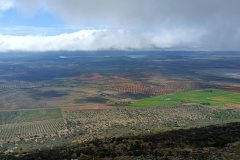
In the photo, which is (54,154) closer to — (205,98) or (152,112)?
(152,112)

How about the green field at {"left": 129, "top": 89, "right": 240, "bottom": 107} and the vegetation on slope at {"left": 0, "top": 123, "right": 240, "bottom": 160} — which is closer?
the vegetation on slope at {"left": 0, "top": 123, "right": 240, "bottom": 160}

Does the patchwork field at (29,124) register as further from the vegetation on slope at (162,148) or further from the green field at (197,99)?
the green field at (197,99)

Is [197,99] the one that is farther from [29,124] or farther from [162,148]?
[162,148]

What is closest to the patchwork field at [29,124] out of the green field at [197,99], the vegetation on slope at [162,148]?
the vegetation on slope at [162,148]

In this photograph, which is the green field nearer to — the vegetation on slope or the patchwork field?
the patchwork field

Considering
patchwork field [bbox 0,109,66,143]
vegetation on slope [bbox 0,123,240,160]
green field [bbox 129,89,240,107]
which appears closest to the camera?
vegetation on slope [bbox 0,123,240,160]

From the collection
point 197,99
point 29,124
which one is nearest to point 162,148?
point 29,124

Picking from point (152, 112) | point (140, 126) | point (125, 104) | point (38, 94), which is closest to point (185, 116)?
point (152, 112)

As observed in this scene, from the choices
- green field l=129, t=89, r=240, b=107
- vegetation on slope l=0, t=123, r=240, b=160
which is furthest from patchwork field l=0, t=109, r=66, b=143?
green field l=129, t=89, r=240, b=107
